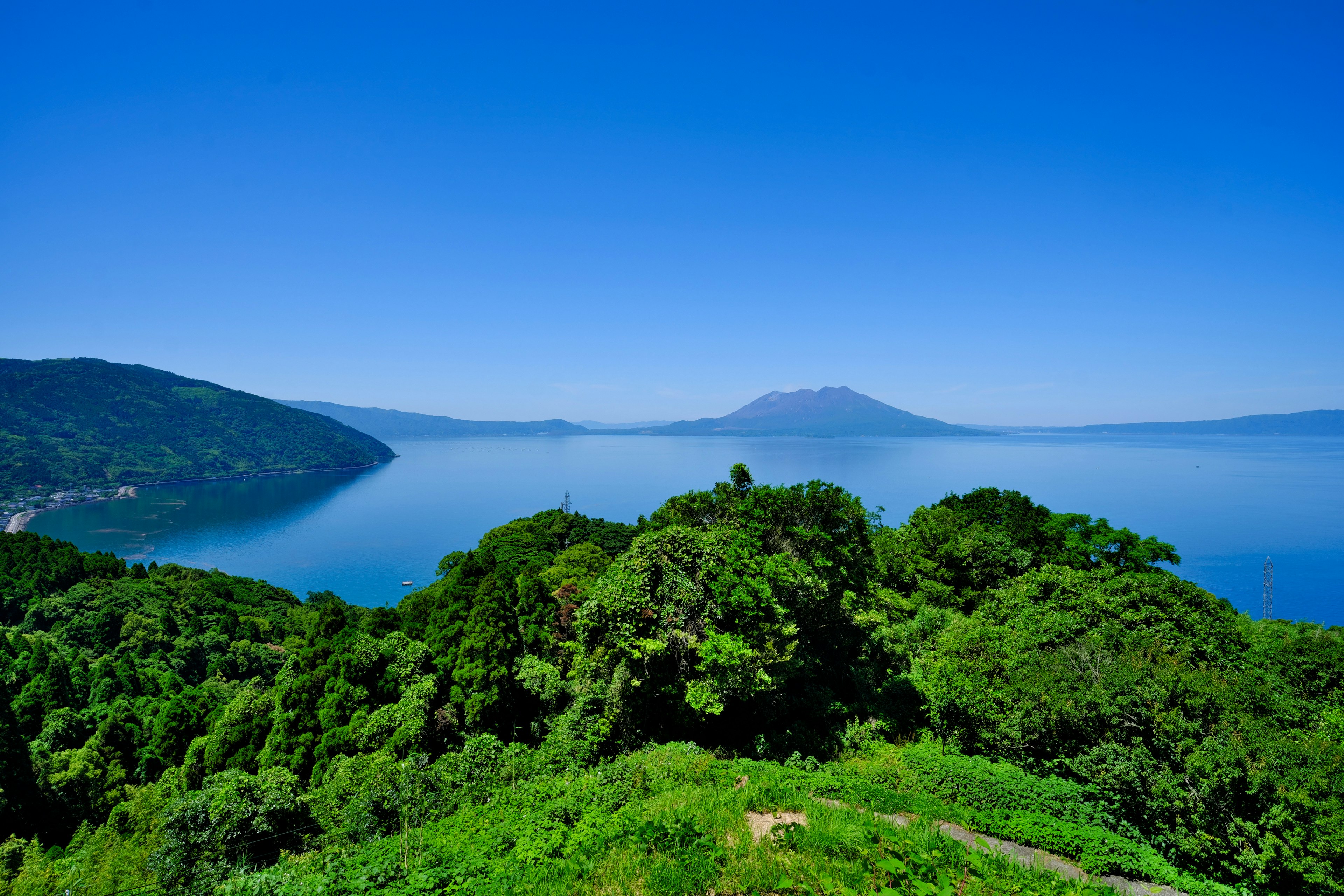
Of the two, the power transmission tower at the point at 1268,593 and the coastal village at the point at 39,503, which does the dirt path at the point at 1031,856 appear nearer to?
the power transmission tower at the point at 1268,593

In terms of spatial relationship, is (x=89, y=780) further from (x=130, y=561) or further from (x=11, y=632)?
(x=130, y=561)

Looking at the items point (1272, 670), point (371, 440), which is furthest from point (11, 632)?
point (371, 440)

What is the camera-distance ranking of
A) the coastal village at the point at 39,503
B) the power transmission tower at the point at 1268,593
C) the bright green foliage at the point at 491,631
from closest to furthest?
the bright green foliage at the point at 491,631, the power transmission tower at the point at 1268,593, the coastal village at the point at 39,503

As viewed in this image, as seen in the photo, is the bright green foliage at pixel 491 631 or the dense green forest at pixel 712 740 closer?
the dense green forest at pixel 712 740

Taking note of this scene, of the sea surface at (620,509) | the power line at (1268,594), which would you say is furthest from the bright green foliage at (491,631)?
the power line at (1268,594)

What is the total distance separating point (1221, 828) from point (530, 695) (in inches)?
501

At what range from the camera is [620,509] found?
7738 centimetres

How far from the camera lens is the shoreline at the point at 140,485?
72750 millimetres

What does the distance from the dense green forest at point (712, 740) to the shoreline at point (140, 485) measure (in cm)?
3649

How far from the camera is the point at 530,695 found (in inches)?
558

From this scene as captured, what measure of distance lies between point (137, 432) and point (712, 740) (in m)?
177

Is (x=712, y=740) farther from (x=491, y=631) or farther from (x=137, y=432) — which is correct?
(x=137, y=432)

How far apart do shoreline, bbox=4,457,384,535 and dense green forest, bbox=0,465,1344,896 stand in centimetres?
3649

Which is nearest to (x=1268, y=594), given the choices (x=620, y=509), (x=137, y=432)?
(x=620, y=509)
